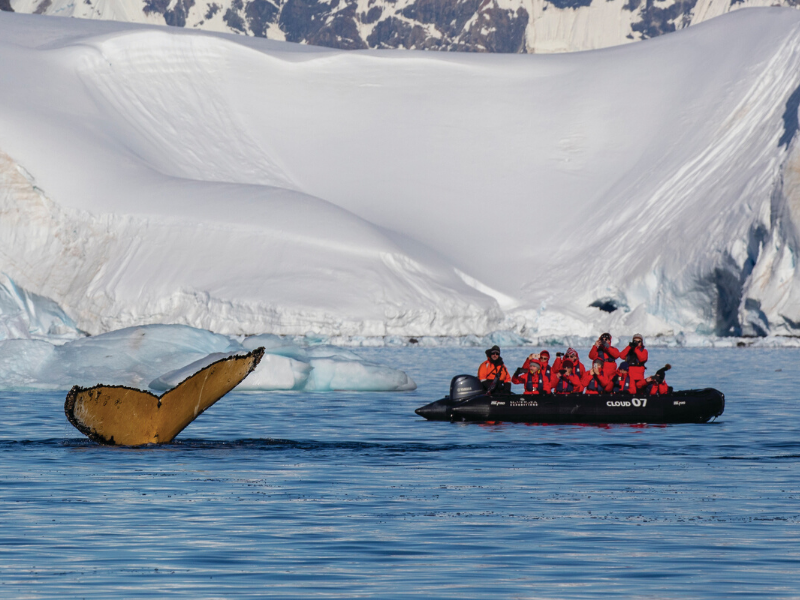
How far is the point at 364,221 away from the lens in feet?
234


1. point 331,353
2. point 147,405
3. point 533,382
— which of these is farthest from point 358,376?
point 147,405

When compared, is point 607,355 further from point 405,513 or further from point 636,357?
point 405,513

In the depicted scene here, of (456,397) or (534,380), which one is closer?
(456,397)

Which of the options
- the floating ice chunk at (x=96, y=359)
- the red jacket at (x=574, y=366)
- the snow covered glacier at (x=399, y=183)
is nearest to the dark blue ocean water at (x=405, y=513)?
the red jacket at (x=574, y=366)

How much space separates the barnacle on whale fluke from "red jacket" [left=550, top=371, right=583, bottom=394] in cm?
747

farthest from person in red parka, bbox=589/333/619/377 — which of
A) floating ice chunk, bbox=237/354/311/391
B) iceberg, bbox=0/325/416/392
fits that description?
floating ice chunk, bbox=237/354/311/391

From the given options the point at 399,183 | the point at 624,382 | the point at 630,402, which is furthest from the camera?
the point at 399,183

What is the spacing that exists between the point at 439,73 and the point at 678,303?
31.1 m

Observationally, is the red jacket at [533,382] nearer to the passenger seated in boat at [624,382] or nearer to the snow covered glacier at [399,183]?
the passenger seated in boat at [624,382]

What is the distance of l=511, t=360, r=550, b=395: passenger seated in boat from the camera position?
22422mm

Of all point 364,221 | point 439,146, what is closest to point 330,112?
point 439,146

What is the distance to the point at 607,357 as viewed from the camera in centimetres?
2281

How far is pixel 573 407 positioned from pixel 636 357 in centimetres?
147

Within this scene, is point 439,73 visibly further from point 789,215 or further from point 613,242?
point 789,215
